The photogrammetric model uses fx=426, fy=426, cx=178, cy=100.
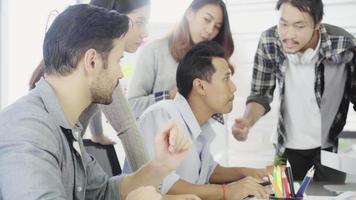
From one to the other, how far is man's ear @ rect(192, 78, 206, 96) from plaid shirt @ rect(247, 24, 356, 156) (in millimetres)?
488

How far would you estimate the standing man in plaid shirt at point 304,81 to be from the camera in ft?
5.37

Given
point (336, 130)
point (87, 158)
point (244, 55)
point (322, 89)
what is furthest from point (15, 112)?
point (244, 55)

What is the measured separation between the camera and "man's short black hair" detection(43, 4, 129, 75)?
2.77 feet

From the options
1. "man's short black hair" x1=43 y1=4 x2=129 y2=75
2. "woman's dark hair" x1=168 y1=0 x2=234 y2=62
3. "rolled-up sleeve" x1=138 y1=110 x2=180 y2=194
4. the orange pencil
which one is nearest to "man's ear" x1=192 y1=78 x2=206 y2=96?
"rolled-up sleeve" x1=138 y1=110 x2=180 y2=194

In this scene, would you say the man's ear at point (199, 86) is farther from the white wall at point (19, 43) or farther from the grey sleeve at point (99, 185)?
the white wall at point (19, 43)

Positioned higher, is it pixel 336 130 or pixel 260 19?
pixel 260 19

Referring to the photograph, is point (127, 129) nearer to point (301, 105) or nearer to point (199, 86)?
point (199, 86)

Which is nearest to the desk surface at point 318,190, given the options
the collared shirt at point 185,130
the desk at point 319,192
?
the desk at point 319,192

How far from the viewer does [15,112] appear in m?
0.74

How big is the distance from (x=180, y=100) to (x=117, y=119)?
0.22 meters

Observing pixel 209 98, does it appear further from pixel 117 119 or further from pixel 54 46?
pixel 54 46

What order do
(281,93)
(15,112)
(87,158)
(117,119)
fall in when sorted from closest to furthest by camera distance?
(15,112)
(87,158)
(117,119)
(281,93)

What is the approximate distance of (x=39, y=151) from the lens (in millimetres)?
676

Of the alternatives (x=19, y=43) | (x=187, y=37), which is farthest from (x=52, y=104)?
(x=19, y=43)
